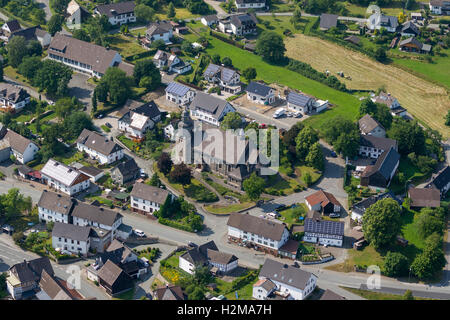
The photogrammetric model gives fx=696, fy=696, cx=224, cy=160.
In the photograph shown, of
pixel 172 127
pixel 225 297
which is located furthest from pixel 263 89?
pixel 225 297

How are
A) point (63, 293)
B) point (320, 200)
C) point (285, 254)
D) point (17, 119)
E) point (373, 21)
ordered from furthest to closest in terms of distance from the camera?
1. point (373, 21)
2. point (17, 119)
3. point (320, 200)
4. point (285, 254)
5. point (63, 293)

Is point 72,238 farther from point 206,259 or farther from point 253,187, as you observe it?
point 253,187

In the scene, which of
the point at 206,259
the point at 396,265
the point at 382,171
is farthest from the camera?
the point at 382,171

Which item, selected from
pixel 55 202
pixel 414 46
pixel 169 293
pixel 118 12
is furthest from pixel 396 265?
pixel 118 12

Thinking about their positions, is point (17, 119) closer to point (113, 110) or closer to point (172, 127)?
point (113, 110)

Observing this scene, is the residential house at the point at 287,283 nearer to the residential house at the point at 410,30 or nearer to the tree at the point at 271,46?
the tree at the point at 271,46

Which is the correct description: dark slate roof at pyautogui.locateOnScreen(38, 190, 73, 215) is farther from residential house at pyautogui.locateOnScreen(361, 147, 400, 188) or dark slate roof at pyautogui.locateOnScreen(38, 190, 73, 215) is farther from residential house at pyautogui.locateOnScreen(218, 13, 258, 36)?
residential house at pyautogui.locateOnScreen(218, 13, 258, 36)
